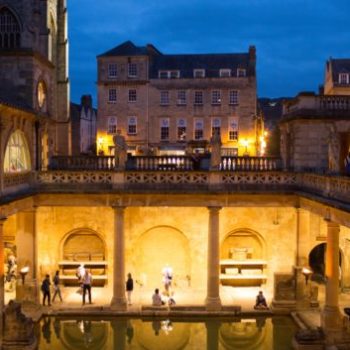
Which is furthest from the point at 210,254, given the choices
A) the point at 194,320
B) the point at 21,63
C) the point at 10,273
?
the point at 21,63

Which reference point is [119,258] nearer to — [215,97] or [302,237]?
[302,237]

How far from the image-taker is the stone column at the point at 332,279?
20.3 metres

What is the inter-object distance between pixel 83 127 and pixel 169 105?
15674mm

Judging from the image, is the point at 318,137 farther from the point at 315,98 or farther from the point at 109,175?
the point at 109,175

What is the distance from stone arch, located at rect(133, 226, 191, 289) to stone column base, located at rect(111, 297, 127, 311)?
3780 mm

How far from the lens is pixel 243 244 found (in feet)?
94.2

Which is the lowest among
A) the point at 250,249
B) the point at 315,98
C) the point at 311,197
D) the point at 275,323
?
the point at 275,323

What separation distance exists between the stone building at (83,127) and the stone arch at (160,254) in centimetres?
3277

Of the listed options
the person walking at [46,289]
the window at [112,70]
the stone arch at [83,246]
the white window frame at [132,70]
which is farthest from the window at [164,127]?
the person walking at [46,289]

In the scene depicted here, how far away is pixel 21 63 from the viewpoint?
25.2m

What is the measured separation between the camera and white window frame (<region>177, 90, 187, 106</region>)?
56213 millimetres

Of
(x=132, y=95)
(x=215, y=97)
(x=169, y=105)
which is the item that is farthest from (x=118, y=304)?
(x=215, y=97)

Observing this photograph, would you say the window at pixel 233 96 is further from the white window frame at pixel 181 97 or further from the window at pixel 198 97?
the white window frame at pixel 181 97

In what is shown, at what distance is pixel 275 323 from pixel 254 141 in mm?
33624
